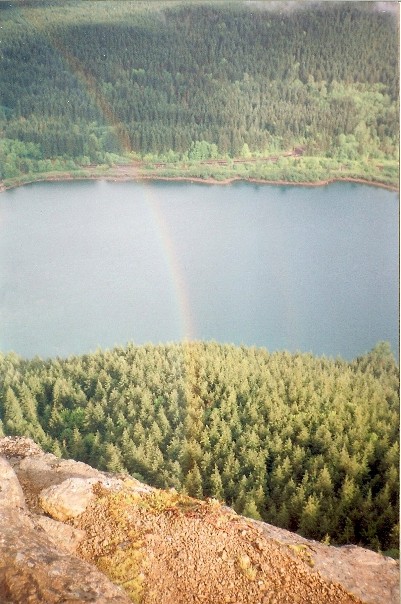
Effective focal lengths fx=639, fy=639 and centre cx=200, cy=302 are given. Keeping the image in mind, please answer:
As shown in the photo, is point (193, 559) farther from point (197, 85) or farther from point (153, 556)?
point (197, 85)

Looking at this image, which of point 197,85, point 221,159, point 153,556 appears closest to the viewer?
point 153,556

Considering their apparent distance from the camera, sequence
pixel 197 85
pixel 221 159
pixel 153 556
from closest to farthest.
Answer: pixel 153 556 → pixel 197 85 → pixel 221 159

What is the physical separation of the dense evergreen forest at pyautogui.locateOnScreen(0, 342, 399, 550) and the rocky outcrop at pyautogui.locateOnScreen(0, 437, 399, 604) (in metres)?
0.21

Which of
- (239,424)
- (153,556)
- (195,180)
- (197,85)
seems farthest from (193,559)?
(197,85)

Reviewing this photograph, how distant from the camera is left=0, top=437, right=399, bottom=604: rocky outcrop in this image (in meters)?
3.18

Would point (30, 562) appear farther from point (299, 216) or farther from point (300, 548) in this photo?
point (299, 216)

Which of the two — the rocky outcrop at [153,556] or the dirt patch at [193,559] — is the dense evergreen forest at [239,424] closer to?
the rocky outcrop at [153,556]

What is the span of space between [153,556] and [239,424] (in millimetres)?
985

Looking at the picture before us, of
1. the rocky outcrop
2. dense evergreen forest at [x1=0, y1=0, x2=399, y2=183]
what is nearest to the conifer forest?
dense evergreen forest at [x1=0, y1=0, x2=399, y2=183]

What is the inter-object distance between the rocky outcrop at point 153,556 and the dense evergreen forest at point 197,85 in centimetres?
209

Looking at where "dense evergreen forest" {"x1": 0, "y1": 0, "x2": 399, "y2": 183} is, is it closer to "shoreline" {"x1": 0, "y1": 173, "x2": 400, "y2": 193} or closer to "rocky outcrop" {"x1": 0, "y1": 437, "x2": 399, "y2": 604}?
"shoreline" {"x1": 0, "y1": 173, "x2": 400, "y2": 193}

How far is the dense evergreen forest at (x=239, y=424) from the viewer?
3.78m

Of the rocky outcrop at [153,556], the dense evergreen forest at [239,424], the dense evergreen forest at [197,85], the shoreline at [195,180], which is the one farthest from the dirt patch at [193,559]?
the dense evergreen forest at [197,85]

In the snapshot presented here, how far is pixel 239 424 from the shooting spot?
13.2 feet
